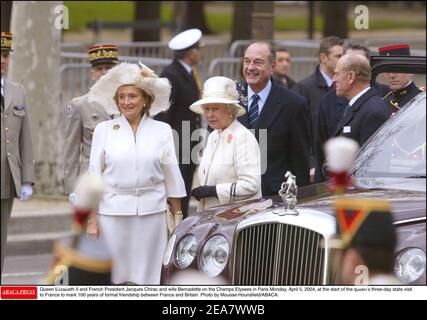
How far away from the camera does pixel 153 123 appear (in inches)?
311

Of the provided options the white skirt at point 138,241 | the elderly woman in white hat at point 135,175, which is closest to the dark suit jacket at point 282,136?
the elderly woman in white hat at point 135,175

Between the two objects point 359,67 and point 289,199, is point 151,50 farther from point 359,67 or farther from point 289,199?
point 289,199

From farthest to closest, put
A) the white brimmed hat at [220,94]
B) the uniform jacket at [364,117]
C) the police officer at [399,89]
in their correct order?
the police officer at [399,89] < the uniform jacket at [364,117] < the white brimmed hat at [220,94]

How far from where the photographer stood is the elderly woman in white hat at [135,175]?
25.5ft

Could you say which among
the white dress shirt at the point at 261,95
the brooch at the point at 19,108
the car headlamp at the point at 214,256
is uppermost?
the white dress shirt at the point at 261,95

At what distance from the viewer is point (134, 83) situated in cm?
790

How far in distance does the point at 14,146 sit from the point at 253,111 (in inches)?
74.8

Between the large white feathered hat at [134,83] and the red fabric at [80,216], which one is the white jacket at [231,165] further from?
the red fabric at [80,216]

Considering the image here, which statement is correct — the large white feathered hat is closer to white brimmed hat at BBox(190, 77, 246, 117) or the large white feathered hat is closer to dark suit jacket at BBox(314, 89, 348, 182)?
white brimmed hat at BBox(190, 77, 246, 117)

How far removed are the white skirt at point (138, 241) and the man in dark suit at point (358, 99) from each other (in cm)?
152

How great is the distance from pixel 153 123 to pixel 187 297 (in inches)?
60.8

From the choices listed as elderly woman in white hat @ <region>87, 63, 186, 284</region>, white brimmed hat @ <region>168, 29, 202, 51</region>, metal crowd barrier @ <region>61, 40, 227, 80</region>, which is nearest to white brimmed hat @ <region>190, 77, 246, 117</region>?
elderly woman in white hat @ <region>87, 63, 186, 284</region>
